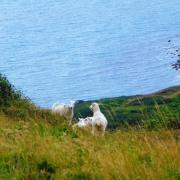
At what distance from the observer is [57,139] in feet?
25.1

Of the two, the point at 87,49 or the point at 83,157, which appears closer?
the point at 83,157

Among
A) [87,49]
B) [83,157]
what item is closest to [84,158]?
[83,157]

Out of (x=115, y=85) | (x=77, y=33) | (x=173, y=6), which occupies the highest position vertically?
(x=173, y=6)

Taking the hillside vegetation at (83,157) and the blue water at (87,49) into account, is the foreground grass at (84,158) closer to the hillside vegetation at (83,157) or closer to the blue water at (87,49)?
the hillside vegetation at (83,157)

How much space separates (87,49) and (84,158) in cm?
13642

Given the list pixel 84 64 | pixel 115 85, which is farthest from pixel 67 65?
pixel 115 85

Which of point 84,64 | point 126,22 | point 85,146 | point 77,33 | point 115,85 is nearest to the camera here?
point 85,146

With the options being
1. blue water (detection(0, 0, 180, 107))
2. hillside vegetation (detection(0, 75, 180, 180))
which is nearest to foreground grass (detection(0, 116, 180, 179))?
hillside vegetation (detection(0, 75, 180, 180))

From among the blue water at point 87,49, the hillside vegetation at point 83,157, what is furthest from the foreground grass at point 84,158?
the blue water at point 87,49

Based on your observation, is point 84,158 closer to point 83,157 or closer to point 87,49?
point 83,157

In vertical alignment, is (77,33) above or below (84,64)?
above

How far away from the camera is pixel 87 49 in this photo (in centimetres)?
14250

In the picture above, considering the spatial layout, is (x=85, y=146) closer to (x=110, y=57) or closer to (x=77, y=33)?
(x=110, y=57)

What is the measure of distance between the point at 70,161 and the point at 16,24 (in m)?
171
